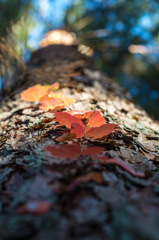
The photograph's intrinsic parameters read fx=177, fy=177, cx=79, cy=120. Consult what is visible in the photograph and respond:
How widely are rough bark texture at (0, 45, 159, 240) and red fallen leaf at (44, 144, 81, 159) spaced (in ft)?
0.09

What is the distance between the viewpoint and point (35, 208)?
0.34 metres

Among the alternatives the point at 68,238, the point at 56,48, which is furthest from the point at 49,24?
the point at 68,238

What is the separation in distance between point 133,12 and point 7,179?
4.02 m

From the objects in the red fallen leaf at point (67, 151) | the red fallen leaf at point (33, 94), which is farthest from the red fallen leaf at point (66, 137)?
the red fallen leaf at point (33, 94)

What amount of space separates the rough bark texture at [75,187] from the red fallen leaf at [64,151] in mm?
29

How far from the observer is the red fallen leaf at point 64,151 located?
0.44 metres

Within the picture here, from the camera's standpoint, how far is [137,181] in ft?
1.47

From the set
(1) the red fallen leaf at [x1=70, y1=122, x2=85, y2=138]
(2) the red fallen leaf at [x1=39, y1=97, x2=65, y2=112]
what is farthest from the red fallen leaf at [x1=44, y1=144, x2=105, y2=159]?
(2) the red fallen leaf at [x1=39, y1=97, x2=65, y2=112]

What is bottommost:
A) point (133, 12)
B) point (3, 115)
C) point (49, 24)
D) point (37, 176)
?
point (37, 176)

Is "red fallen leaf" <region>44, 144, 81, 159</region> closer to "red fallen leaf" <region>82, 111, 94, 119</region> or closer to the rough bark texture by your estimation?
the rough bark texture

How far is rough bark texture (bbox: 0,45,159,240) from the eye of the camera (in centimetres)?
31

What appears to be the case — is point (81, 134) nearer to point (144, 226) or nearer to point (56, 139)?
point (56, 139)

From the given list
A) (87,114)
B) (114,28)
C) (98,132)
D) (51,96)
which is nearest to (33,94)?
(51,96)

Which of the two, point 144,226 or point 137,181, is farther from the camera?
point 137,181
